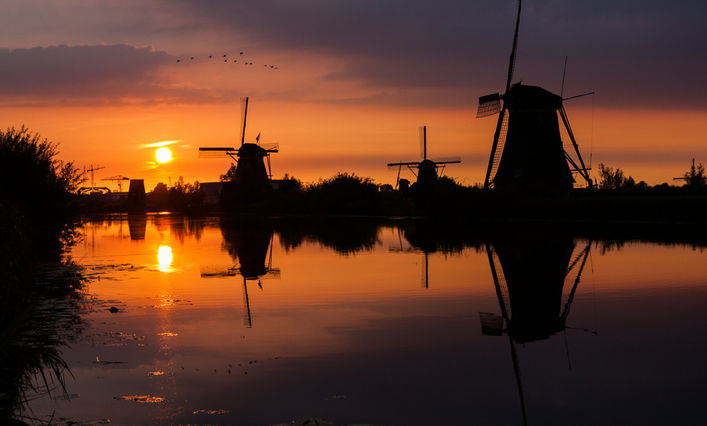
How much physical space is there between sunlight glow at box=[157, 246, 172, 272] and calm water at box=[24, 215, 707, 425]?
1462mm

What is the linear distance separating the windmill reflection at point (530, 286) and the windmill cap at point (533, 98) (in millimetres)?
25758

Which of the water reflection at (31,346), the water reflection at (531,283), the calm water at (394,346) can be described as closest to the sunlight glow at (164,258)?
the calm water at (394,346)

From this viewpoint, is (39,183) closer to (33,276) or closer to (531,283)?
(33,276)

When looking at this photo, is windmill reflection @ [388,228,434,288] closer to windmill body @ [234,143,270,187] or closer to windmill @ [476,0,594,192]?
windmill @ [476,0,594,192]

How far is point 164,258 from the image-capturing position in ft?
97.1

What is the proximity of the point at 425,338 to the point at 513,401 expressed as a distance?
3.87 meters

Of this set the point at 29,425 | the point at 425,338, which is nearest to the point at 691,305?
the point at 425,338

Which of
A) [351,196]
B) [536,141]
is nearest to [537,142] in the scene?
[536,141]

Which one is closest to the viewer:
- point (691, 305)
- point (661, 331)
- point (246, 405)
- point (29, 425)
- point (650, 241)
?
point (29, 425)

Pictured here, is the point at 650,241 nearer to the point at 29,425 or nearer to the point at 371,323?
the point at 371,323

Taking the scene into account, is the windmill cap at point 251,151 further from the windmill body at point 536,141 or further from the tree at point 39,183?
the tree at point 39,183

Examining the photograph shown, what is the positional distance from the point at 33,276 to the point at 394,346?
8.56 m

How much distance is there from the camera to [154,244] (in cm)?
3934

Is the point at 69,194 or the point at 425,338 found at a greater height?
the point at 69,194
